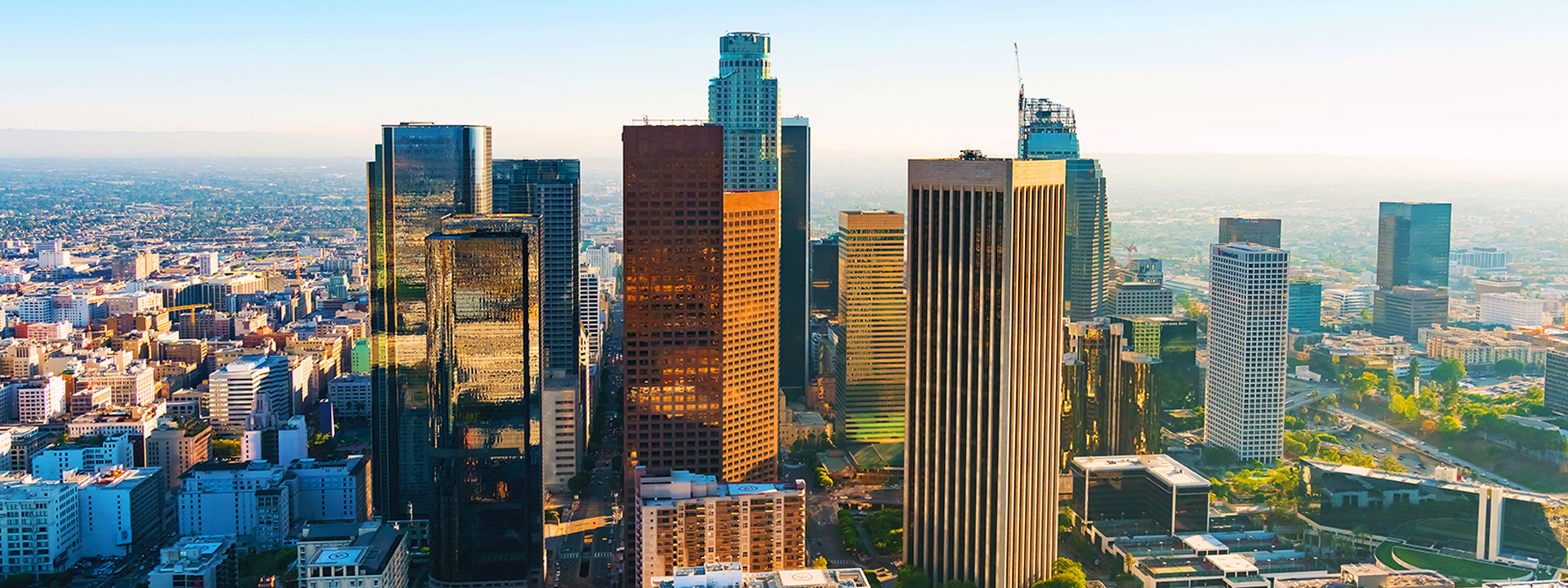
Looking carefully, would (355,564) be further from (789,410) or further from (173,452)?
(789,410)

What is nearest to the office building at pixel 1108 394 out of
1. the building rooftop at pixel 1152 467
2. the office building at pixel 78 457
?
the building rooftop at pixel 1152 467

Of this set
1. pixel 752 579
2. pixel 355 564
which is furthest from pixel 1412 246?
pixel 355 564

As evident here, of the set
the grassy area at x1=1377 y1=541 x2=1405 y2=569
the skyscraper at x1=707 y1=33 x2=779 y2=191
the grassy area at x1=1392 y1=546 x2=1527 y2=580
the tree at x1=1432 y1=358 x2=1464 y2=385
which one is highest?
the skyscraper at x1=707 y1=33 x2=779 y2=191

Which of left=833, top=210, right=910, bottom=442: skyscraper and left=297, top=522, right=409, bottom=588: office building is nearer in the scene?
left=297, top=522, right=409, bottom=588: office building

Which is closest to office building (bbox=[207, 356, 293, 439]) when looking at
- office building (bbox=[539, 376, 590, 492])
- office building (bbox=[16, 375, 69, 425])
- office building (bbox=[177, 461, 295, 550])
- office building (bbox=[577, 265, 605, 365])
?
office building (bbox=[16, 375, 69, 425])

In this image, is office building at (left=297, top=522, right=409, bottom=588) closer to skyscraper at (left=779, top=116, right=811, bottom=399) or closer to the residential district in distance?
the residential district in distance

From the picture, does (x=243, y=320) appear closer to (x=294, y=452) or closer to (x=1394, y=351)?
(x=294, y=452)
